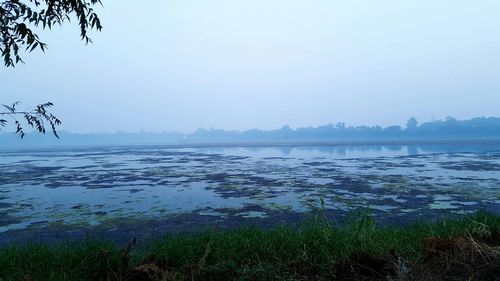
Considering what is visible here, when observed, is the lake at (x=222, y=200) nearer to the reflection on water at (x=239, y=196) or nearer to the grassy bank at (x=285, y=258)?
the reflection on water at (x=239, y=196)

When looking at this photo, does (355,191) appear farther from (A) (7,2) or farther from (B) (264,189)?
(A) (7,2)

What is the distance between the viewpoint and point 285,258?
5789mm

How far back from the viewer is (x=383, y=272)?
14.3ft

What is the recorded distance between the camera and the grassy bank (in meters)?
4.24

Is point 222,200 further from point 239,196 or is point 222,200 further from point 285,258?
point 285,258

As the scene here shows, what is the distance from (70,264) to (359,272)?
5191 mm

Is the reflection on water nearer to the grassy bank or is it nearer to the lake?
the lake

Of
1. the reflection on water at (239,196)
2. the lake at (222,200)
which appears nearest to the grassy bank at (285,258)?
the reflection on water at (239,196)

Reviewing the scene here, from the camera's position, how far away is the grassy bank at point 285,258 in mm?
4242

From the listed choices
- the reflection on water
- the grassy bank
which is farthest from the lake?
the grassy bank

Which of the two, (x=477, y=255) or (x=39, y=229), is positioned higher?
(x=477, y=255)

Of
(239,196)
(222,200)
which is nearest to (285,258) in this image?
(222,200)

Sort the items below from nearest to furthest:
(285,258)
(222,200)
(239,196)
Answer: (285,258), (222,200), (239,196)

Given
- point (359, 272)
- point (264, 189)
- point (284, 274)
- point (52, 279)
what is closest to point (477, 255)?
point (359, 272)
